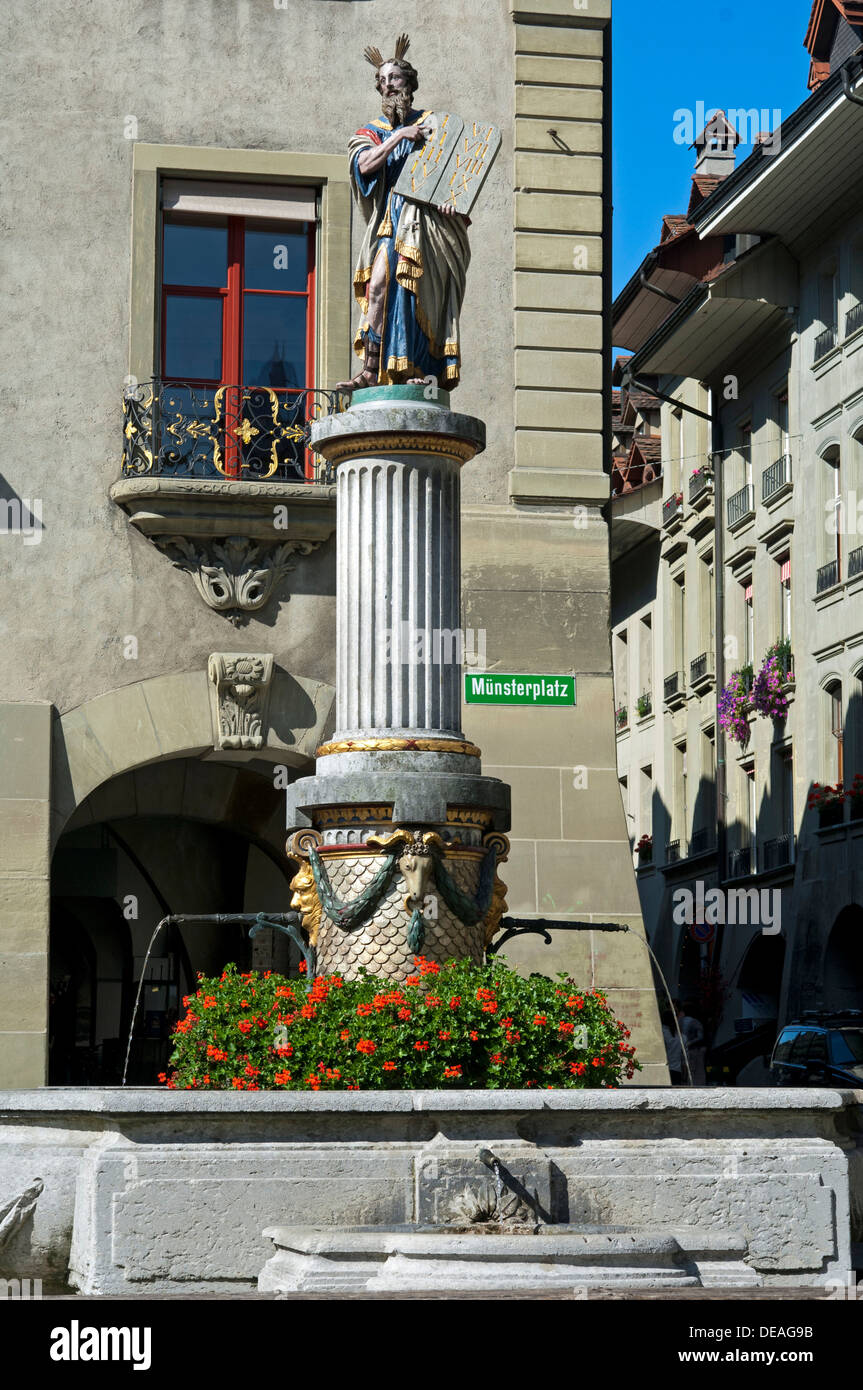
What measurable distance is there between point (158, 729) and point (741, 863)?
88.2ft

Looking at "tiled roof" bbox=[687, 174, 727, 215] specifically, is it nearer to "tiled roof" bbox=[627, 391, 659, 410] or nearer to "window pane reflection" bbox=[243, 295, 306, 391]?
"tiled roof" bbox=[627, 391, 659, 410]

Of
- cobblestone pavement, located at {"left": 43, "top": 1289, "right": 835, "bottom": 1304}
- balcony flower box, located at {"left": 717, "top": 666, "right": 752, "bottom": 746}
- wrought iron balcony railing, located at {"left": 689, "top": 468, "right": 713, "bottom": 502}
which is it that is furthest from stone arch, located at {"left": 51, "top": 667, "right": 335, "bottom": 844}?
wrought iron balcony railing, located at {"left": 689, "top": 468, "right": 713, "bottom": 502}

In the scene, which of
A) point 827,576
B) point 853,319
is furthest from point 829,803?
point 853,319

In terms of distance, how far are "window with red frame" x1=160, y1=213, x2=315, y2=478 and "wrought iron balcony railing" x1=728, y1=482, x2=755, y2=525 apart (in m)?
25.7

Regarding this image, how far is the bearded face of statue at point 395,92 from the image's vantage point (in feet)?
40.5

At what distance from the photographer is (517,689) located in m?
17.5

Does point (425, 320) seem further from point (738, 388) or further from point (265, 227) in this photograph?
point (738, 388)

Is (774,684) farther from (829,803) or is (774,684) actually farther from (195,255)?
(195,255)

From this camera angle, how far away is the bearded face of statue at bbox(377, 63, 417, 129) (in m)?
12.3

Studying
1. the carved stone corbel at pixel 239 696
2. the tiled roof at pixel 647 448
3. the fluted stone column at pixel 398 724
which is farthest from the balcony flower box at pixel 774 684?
the fluted stone column at pixel 398 724

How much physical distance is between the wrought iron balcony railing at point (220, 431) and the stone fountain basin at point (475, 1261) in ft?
32.8

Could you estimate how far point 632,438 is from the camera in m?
53.2

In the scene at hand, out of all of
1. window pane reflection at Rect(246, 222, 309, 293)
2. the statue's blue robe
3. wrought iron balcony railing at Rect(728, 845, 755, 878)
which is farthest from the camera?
wrought iron balcony railing at Rect(728, 845, 755, 878)

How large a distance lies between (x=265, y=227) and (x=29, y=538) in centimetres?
338
